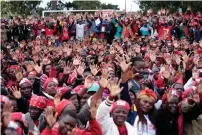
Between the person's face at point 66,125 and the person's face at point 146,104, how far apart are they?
1.28m

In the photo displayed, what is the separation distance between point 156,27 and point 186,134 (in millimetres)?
13702

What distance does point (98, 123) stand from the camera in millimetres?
4676

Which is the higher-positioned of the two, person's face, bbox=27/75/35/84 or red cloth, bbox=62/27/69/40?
person's face, bbox=27/75/35/84

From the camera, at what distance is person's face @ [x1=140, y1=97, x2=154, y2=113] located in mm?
5422

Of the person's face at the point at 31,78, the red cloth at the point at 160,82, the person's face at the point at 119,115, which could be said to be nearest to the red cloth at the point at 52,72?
the person's face at the point at 31,78

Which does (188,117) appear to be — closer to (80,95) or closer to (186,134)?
(186,134)

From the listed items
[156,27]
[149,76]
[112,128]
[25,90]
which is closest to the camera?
[112,128]

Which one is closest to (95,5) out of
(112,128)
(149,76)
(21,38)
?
(21,38)

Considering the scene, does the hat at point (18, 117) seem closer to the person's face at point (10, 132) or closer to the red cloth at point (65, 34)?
the person's face at point (10, 132)

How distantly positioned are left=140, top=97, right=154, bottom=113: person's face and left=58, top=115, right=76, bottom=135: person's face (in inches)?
50.3

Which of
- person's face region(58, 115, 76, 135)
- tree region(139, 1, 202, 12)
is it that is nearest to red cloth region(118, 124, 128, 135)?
person's face region(58, 115, 76, 135)

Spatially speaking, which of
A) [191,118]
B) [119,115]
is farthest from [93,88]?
[191,118]

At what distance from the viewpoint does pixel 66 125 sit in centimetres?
435

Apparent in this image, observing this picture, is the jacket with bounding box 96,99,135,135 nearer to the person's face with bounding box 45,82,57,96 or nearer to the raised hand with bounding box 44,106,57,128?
the raised hand with bounding box 44,106,57,128
